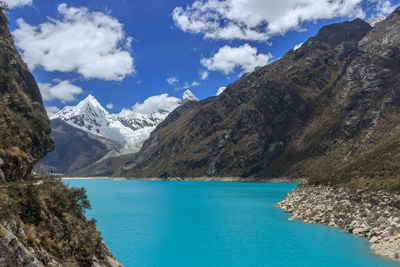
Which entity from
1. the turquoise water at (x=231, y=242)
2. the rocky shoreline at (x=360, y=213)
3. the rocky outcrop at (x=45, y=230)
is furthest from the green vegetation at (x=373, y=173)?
the rocky outcrop at (x=45, y=230)

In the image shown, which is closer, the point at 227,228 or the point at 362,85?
the point at 227,228

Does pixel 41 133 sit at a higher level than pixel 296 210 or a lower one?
higher

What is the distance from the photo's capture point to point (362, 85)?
652ft

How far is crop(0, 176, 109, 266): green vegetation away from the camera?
47.4ft

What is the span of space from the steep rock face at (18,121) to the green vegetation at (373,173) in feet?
144

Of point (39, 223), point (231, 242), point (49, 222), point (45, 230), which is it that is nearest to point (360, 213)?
point (231, 242)

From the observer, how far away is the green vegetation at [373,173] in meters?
47.1

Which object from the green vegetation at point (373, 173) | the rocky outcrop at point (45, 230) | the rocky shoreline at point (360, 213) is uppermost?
the green vegetation at point (373, 173)

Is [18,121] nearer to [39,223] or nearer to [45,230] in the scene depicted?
[39,223]

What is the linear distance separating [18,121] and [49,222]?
2035 cm

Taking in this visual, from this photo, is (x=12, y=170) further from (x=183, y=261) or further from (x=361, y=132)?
(x=361, y=132)

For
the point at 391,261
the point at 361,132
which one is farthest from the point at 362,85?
the point at 391,261

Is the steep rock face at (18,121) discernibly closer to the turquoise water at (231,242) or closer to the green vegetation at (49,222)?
the green vegetation at (49,222)

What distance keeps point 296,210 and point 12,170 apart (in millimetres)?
50284
